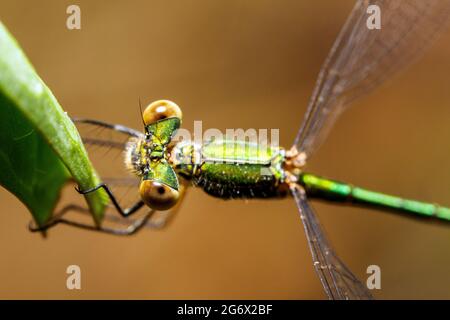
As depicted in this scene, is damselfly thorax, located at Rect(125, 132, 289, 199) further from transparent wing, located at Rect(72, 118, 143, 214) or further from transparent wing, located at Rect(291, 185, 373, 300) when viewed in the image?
transparent wing, located at Rect(291, 185, 373, 300)

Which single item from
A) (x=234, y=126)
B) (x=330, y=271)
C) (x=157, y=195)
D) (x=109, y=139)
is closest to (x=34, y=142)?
(x=157, y=195)

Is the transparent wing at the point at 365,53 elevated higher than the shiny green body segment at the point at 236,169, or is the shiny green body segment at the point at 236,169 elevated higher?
the transparent wing at the point at 365,53

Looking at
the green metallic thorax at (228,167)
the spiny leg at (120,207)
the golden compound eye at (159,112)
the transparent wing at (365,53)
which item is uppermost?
the transparent wing at (365,53)

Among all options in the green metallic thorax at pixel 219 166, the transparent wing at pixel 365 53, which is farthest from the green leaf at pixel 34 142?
the transparent wing at pixel 365 53

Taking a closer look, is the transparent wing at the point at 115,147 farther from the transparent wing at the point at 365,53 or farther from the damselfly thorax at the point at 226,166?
the transparent wing at the point at 365,53

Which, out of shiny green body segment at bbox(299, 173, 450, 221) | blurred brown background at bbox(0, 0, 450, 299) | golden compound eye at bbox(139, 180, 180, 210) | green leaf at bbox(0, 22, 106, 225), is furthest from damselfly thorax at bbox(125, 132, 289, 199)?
blurred brown background at bbox(0, 0, 450, 299)

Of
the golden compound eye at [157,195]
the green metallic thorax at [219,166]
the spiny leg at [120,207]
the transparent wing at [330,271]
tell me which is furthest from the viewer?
the transparent wing at [330,271]

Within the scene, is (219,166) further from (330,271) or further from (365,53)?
(365,53)
